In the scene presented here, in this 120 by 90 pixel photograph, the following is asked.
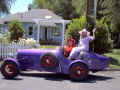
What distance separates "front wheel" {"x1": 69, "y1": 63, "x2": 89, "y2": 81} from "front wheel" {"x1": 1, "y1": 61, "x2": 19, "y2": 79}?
1.98 meters

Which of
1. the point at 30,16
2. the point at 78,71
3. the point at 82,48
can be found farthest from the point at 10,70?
the point at 30,16

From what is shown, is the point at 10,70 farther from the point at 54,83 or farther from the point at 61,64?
the point at 61,64

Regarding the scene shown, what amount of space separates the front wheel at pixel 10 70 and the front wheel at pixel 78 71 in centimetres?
198

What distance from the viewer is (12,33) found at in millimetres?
21641

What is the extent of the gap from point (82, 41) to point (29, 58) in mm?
2086

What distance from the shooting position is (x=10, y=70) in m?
8.39

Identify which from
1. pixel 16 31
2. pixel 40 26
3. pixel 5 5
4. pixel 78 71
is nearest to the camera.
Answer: pixel 78 71

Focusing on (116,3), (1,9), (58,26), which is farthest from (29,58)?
(58,26)

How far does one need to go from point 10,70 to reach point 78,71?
8.06 ft

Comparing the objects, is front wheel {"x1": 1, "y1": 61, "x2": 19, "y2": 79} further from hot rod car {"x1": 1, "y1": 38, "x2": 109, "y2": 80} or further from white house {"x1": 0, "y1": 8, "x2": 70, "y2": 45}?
white house {"x1": 0, "y1": 8, "x2": 70, "y2": 45}

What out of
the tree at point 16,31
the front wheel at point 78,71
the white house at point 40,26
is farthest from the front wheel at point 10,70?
the white house at point 40,26

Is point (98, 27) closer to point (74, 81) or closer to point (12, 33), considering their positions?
point (74, 81)

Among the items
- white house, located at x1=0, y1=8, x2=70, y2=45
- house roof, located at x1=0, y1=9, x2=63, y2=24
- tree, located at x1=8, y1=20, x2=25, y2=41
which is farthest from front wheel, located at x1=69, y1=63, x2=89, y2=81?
house roof, located at x1=0, y1=9, x2=63, y2=24

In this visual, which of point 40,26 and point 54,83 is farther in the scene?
point 40,26
